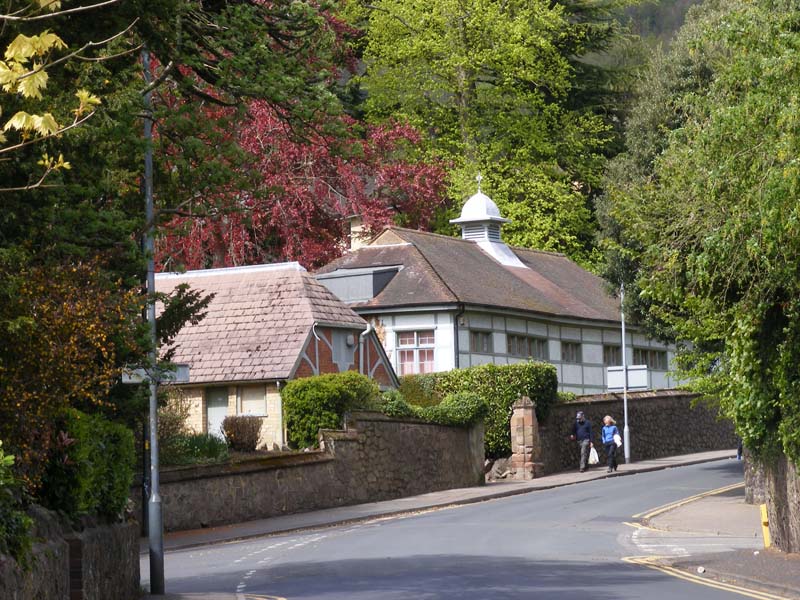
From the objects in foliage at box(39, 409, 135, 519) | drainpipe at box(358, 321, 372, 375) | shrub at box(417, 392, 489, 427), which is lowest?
foliage at box(39, 409, 135, 519)

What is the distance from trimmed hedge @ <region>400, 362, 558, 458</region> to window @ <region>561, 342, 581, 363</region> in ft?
24.4

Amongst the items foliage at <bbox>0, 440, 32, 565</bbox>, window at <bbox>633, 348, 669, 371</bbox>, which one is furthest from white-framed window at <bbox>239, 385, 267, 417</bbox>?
foliage at <bbox>0, 440, 32, 565</bbox>

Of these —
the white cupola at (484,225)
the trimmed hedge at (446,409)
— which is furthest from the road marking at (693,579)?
the white cupola at (484,225)

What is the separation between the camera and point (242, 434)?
33.8 meters

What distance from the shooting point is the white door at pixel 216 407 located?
Result: 37.8 m

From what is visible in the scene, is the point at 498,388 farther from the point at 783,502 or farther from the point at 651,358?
the point at 783,502

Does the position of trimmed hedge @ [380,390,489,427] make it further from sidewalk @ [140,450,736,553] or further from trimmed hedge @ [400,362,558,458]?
sidewalk @ [140,450,736,553]

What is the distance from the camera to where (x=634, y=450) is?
5006 cm

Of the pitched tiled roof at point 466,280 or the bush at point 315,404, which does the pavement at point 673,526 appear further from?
the pitched tiled roof at point 466,280

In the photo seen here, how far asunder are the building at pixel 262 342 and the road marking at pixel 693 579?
59.4 feet

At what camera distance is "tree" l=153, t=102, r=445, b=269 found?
4891 cm

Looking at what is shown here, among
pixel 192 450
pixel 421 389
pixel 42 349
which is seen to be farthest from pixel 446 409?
pixel 42 349

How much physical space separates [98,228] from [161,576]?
4.67 metres

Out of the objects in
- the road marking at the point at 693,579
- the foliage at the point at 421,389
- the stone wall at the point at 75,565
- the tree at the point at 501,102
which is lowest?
the road marking at the point at 693,579
